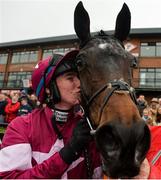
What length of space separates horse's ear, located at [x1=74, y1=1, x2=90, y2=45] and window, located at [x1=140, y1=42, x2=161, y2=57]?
39.0 m

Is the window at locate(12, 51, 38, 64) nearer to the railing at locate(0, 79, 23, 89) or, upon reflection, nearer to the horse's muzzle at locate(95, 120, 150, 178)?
the railing at locate(0, 79, 23, 89)

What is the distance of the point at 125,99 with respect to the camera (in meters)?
2.33

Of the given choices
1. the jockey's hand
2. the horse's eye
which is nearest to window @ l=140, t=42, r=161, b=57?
the horse's eye

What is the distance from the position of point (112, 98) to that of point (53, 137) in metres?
0.97

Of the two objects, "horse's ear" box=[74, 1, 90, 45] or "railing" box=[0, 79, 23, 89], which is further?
"railing" box=[0, 79, 23, 89]

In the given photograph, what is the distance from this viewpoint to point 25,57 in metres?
51.3

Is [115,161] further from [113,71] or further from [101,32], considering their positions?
[101,32]

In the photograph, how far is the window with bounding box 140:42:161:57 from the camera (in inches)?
1614

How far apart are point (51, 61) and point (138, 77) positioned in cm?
3755

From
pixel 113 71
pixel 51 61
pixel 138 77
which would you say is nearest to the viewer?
pixel 113 71

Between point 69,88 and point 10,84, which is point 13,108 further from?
point 10,84

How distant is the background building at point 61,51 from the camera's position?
40.1 m

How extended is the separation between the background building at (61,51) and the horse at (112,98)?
27287mm

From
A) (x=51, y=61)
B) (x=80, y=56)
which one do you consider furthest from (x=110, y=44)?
(x=51, y=61)
